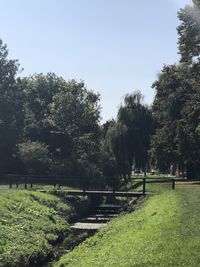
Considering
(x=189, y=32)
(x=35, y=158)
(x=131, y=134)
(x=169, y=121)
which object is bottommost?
(x=35, y=158)

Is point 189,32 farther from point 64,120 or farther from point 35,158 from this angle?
point 64,120

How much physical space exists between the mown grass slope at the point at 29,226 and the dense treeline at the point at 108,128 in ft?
65.1

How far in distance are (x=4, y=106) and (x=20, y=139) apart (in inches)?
198

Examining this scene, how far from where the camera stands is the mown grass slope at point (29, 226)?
18906 millimetres

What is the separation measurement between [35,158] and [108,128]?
1053 centimetres

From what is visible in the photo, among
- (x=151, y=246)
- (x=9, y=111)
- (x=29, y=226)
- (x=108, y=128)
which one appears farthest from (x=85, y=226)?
(x=9, y=111)

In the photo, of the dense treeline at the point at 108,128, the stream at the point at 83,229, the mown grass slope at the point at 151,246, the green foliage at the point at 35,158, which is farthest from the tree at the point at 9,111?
the mown grass slope at the point at 151,246

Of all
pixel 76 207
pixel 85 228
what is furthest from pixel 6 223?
pixel 76 207

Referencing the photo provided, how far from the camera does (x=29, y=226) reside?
2441 cm

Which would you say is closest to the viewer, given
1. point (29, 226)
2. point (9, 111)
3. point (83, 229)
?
point (29, 226)

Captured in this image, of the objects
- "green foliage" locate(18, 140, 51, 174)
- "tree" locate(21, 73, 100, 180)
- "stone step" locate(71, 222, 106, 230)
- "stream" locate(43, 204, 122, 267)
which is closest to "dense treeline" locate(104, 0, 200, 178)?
"tree" locate(21, 73, 100, 180)

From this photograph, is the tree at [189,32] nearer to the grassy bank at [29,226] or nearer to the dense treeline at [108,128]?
the dense treeline at [108,128]

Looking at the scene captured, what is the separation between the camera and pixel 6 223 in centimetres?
2353

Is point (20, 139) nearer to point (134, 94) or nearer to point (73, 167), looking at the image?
point (73, 167)
